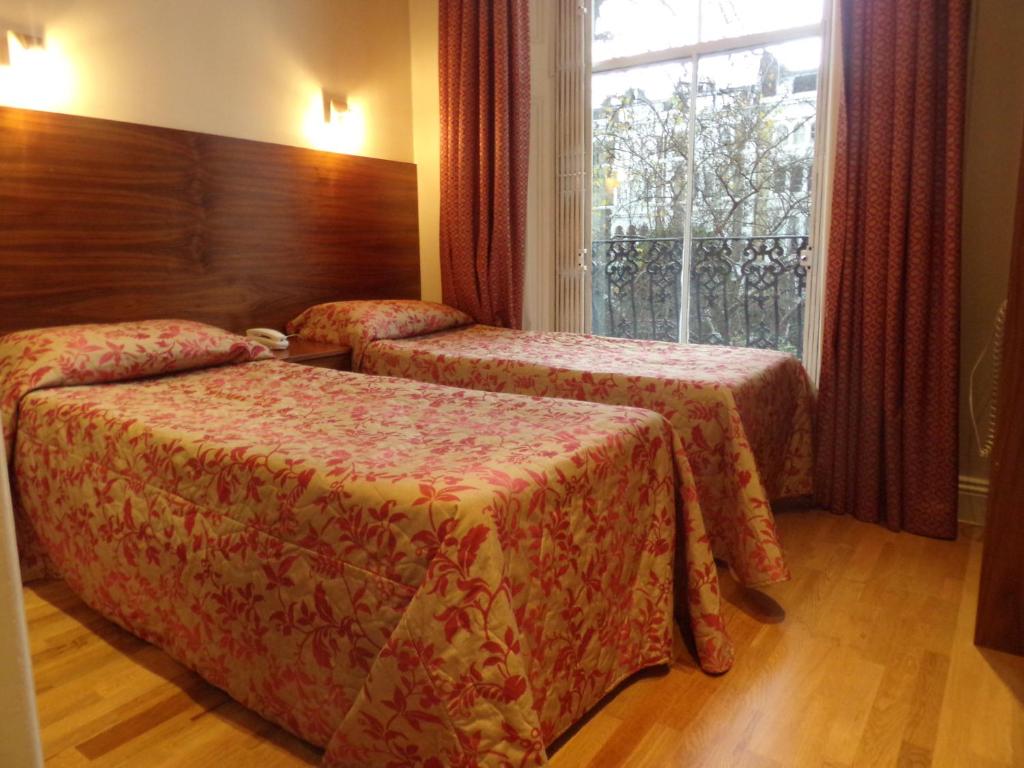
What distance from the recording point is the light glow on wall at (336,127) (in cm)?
320

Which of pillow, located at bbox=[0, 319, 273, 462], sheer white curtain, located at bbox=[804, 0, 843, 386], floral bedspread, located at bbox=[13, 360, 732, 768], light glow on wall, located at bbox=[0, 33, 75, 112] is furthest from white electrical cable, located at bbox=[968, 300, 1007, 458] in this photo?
light glow on wall, located at bbox=[0, 33, 75, 112]

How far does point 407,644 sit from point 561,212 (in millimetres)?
2885

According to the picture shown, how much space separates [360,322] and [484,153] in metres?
1.10

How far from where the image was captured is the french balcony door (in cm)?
312

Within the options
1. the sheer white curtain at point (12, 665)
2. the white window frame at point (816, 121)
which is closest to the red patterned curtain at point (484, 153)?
the white window frame at point (816, 121)

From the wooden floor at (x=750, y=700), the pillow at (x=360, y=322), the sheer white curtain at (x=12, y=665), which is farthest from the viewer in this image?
the pillow at (x=360, y=322)

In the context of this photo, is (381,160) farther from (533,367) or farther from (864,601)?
(864,601)

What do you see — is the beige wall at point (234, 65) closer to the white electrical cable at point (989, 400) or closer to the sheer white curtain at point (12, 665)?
the sheer white curtain at point (12, 665)

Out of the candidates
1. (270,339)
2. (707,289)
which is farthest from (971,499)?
(270,339)

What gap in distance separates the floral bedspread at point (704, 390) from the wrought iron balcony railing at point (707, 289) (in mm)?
640

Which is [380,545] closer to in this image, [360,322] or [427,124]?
[360,322]

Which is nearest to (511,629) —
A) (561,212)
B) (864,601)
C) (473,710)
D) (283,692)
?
(473,710)

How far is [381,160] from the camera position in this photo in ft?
11.6

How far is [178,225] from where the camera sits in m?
2.69
